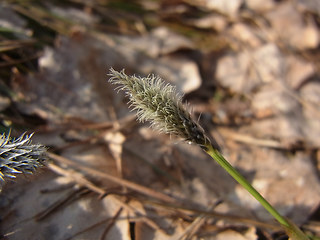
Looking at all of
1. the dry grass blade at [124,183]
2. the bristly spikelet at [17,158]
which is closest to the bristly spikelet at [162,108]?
the bristly spikelet at [17,158]

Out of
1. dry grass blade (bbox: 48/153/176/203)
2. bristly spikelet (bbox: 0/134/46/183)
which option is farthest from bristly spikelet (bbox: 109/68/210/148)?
dry grass blade (bbox: 48/153/176/203)

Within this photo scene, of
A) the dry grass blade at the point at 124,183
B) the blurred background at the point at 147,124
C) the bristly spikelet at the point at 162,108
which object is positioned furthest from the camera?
the dry grass blade at the point at 124,183

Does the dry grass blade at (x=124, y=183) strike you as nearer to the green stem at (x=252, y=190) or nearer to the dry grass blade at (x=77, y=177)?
the dry grass blade at (x=77, y=177)

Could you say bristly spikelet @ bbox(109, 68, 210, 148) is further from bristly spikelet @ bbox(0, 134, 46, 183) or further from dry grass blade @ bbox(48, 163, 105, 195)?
dry grass blade @ bbox(48, 163, 105, 195)

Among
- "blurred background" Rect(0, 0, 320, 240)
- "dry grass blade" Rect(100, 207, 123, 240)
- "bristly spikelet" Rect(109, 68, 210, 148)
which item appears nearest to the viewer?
"bristly spikelet" Rect(109, 68, 210, 148)

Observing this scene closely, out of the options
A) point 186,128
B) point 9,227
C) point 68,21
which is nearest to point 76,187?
point 9,227

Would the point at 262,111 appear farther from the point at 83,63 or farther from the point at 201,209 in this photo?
the point at 83,63
